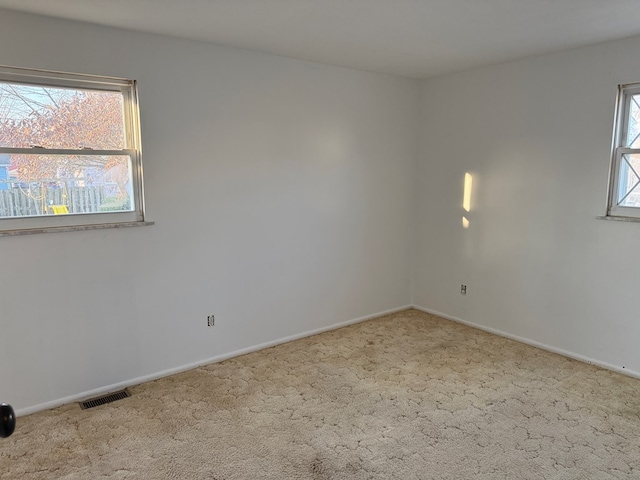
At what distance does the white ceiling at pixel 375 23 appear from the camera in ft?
8.27

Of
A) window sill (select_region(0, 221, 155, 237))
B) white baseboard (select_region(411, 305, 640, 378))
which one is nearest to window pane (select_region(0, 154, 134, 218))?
window sill (select_region(0, 221, 155, 237))

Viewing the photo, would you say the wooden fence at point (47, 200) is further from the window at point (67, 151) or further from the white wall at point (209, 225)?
the white wall at point (209, 225)

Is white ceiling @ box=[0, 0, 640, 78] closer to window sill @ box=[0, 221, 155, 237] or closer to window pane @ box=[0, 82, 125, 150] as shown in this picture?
window pane @ box=[0, 82, 125, 150]

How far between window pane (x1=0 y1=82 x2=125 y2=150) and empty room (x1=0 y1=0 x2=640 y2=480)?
0.05 ft

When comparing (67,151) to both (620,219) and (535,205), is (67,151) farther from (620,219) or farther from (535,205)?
(620,219)

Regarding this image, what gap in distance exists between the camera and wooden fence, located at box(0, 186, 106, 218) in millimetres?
2760

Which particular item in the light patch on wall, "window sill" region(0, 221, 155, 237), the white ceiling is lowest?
"window sill" region(0, 221, 155, 237)

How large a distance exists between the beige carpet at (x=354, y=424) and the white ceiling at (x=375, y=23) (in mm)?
2509

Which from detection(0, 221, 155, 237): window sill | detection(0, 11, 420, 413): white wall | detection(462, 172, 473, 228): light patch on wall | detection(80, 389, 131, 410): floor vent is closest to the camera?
detection(0, 221, 155, 237): window sill

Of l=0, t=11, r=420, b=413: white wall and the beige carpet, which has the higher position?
l=0, t=11, r=420, b=413: white wall

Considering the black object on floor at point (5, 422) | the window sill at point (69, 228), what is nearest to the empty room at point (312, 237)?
the window sill at point (69, 228)

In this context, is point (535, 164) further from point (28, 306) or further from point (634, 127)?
point (28, 306)

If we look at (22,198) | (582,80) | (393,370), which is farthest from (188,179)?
(582,80)

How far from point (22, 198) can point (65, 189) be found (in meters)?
0.25
